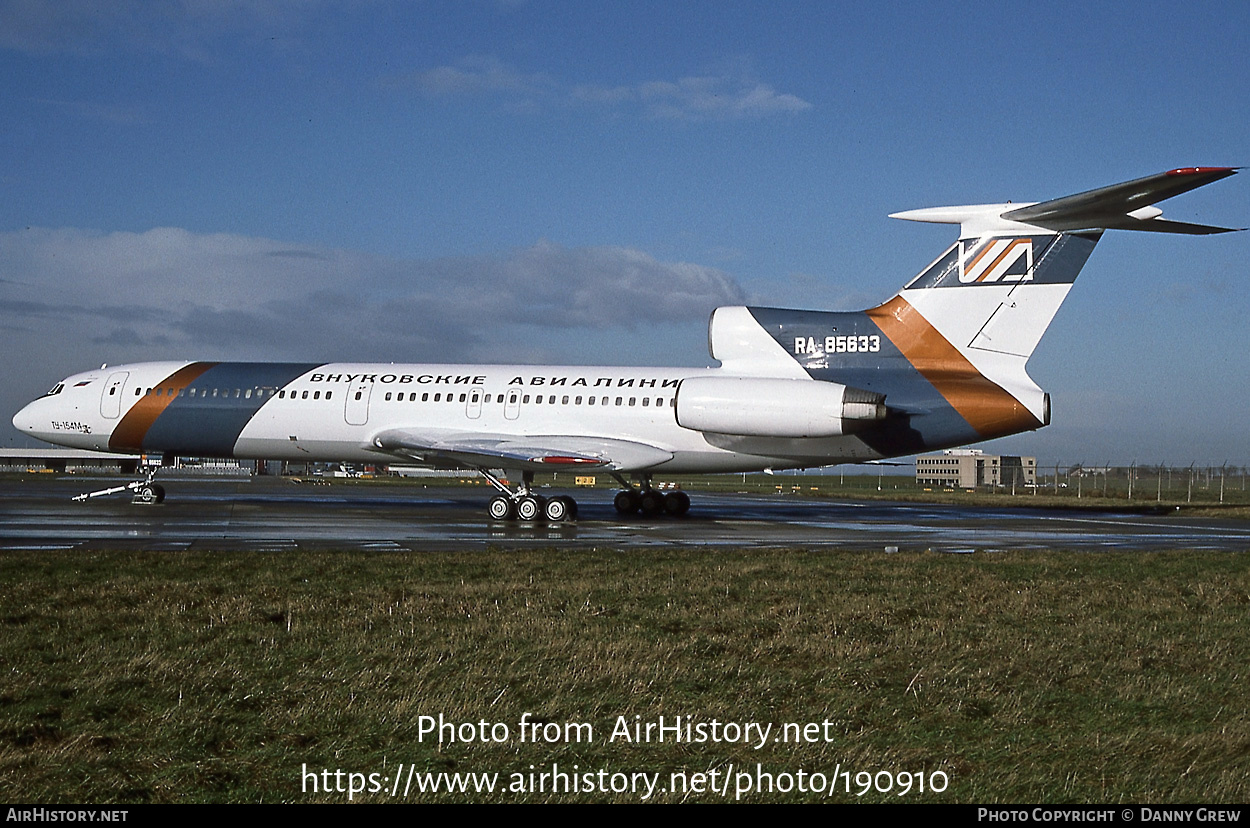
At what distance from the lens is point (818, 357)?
2327cm

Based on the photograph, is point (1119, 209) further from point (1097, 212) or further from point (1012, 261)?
point (1012, 261)

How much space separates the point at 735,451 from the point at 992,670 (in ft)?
53.2

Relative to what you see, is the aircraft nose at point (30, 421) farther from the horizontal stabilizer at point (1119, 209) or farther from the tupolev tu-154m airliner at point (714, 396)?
the horizontal stabilizer at point (1119, 209)

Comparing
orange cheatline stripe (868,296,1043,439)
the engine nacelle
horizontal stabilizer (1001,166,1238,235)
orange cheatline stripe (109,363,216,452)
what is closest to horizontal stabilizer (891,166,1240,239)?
horizontal stabilizer (1001,166,1238,235)

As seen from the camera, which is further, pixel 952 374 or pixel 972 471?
pixel 972 471

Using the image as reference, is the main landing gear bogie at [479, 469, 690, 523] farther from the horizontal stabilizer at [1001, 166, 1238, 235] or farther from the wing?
the horizontal stabilizer at [1001, 166, 1238, 235]

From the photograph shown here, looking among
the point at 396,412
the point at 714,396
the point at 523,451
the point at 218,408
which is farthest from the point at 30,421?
the point at 714,396

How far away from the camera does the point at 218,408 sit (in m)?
25.3

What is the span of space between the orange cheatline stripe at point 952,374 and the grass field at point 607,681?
10147mm

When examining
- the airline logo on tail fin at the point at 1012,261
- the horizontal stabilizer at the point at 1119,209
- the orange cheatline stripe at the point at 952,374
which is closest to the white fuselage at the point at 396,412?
the orange cheatline stripe at the point at 952,374

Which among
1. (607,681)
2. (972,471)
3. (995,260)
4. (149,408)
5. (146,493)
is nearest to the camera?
(607,681)

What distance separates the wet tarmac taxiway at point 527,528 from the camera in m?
16.7

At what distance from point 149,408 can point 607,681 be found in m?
22.6
